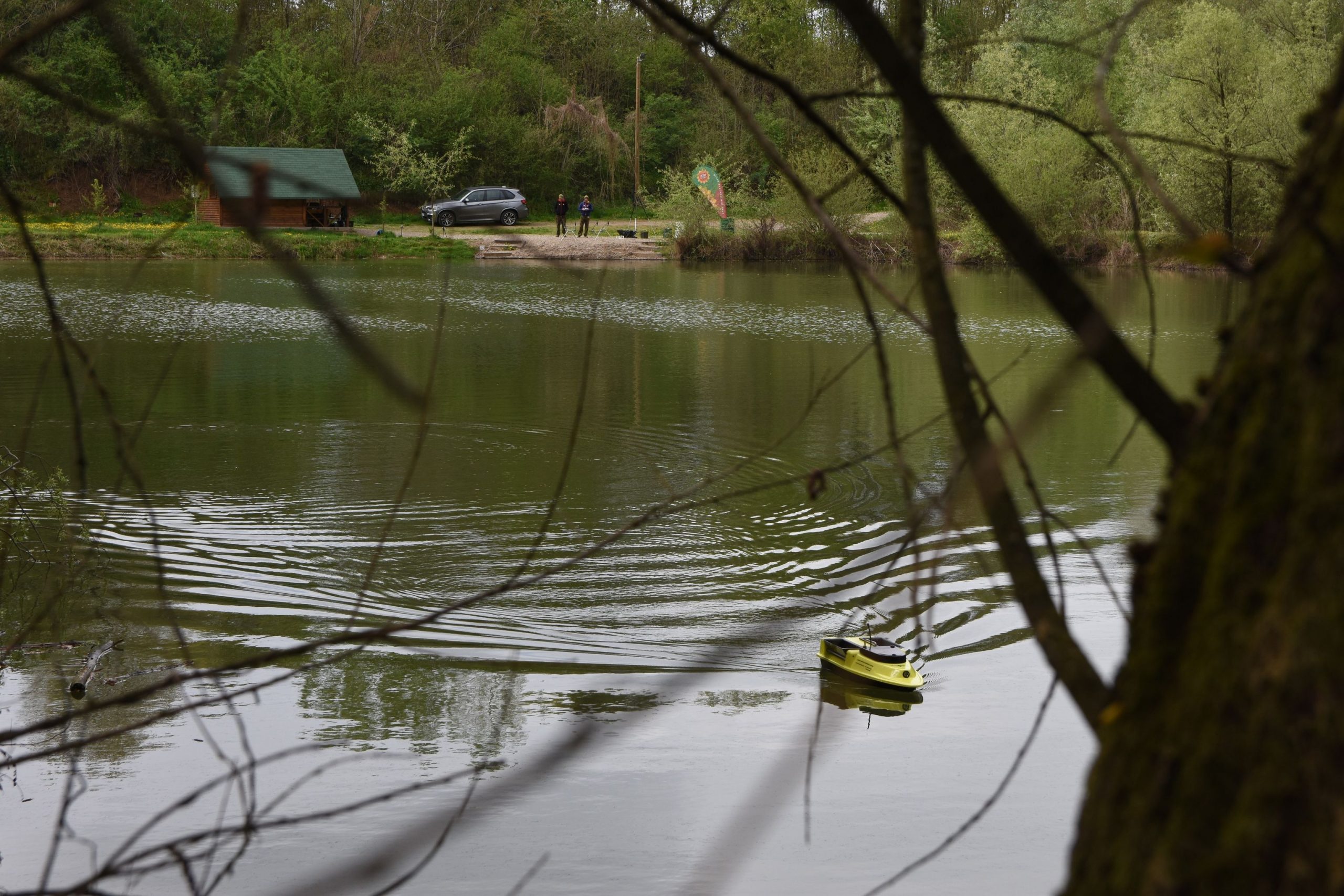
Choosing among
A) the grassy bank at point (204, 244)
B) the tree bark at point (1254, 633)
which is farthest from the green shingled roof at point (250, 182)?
the grassy bank at point (204, 244)

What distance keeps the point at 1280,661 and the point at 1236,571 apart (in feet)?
0.21

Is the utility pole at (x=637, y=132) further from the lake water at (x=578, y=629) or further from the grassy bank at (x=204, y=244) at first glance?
the lake water at (x=578, y=629)

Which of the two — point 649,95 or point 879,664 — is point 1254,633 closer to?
point 879,664

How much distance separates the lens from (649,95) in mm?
47875

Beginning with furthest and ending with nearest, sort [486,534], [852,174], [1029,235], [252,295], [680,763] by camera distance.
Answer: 1. [252,295]
2. [486,534]
3. [680,763]
4. [852,174]
5. [1029,235]

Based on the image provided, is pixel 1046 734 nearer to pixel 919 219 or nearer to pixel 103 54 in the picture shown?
pixel 919 219

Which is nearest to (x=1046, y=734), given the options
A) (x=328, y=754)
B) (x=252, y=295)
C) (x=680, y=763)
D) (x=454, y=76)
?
(x=680, y=763)

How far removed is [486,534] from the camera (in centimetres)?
915

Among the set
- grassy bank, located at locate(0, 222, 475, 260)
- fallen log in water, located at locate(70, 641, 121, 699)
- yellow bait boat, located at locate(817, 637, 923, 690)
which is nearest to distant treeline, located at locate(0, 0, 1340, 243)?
grassy bank, located at locate(0, 222, 475, 260)

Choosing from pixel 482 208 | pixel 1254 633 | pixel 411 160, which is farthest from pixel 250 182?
pixel 411 160

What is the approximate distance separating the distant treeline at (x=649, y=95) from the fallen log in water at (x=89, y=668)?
22.7 m

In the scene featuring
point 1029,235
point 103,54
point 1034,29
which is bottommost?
point 1029,235

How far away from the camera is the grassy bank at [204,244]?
33.0 meters

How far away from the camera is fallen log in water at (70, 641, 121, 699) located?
5852 mm
